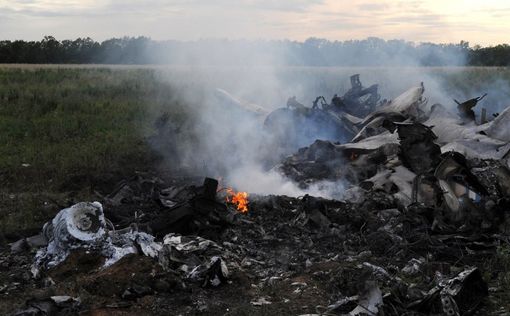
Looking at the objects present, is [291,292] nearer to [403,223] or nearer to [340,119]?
[403,223]

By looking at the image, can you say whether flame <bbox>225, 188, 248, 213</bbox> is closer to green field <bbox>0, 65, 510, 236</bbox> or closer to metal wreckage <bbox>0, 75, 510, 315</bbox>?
metal wreckage <bbox>0, 75, 510, 315</bbox>

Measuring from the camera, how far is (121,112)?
1661cm

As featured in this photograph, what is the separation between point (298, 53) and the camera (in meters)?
19.2

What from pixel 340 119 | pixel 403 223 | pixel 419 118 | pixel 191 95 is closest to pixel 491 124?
pixel 419 118

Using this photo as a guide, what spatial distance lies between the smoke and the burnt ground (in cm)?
183

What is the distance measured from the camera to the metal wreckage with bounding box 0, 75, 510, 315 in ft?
16.7

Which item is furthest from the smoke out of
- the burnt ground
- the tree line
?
the burnt ground

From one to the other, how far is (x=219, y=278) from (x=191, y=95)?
40.9 ft

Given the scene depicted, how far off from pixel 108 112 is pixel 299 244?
11187 millimetres

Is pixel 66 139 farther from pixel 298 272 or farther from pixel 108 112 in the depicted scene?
pixel 298 272

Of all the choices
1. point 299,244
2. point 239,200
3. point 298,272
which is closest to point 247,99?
point 239,200

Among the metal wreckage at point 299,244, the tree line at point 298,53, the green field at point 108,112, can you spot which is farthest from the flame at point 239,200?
the tree line at point 298,53

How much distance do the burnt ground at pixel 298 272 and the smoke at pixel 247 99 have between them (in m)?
1.83

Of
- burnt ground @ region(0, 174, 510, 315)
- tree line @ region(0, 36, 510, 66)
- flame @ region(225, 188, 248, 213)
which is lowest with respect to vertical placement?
burnt ground @ region(0, 174, 510, 315)
